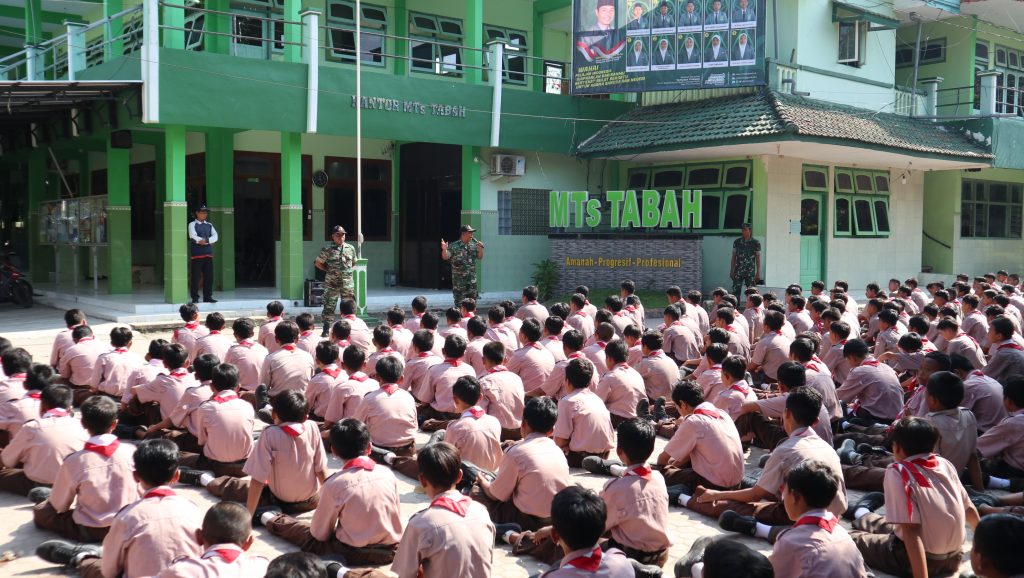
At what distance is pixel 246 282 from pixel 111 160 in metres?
4.37

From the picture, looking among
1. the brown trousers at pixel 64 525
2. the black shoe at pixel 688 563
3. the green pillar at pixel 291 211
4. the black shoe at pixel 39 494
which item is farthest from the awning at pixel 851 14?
the brown trousers at pixel 64 525

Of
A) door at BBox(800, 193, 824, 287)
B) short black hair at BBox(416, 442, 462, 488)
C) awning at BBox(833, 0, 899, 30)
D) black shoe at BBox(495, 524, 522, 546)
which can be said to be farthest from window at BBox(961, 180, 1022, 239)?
short black hair at BBox(416, 442, 462, 488)

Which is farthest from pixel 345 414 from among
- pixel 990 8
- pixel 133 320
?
pixel 990 8

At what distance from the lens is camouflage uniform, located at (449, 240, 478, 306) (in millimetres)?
14422

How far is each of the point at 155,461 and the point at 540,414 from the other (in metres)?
2.16

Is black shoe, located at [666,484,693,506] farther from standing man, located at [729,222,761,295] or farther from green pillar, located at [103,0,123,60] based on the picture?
green pillar, located at [103,0,123,60]

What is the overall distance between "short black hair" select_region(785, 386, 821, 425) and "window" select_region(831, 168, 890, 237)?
14.2 meters

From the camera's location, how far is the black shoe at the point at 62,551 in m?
4.81

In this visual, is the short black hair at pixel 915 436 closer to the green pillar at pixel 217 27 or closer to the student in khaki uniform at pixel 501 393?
the student in khaki uniform at pixel 501 393

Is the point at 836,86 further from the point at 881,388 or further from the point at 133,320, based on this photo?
the point at 133,320

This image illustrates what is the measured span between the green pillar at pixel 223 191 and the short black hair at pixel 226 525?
576 inches

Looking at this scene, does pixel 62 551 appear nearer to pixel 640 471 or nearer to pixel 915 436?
pixel 640 471

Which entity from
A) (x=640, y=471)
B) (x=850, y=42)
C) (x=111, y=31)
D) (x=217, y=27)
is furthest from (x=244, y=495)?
(x=850, y=42)

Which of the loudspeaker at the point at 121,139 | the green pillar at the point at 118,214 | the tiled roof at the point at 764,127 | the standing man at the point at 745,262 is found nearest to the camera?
the loudspeaker at the point at 121,139
